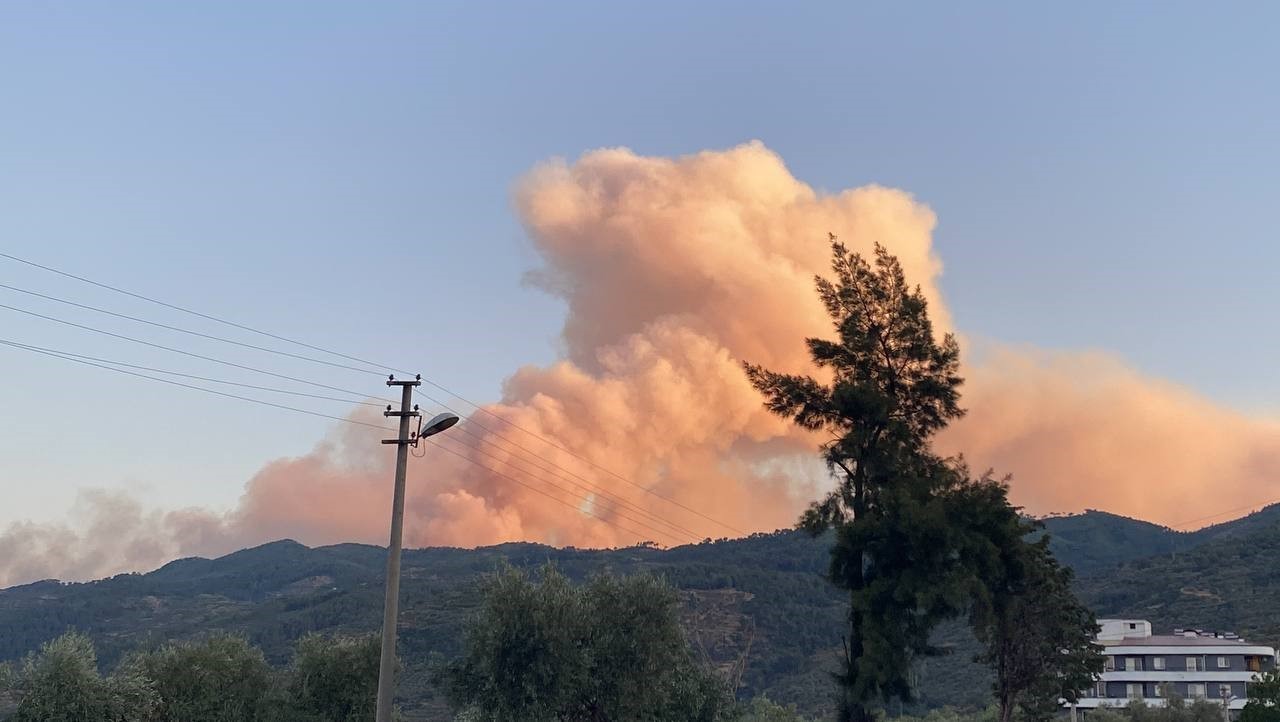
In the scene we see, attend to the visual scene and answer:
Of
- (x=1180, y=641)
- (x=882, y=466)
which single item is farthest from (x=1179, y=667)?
(x=882, y=466)

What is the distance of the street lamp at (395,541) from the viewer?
38.3 meters

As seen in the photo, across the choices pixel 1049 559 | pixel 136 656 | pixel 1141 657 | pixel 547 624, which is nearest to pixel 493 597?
pixel 547 624

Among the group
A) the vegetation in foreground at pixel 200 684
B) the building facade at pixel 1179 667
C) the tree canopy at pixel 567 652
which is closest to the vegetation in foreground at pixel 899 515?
the tree canopy at pixel 567 652

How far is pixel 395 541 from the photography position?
3956 centimetres

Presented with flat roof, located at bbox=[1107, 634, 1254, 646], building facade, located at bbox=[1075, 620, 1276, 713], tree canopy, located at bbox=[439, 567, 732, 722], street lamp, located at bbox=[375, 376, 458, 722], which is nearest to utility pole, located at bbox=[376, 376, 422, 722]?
street lamp, located at bbox=[375, 376, 458, 722]

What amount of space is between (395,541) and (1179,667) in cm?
15700

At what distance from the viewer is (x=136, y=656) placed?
200 feet

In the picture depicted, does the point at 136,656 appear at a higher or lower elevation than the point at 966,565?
lower

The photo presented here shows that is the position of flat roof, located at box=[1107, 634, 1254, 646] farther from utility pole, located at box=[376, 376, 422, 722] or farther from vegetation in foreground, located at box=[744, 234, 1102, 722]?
utility pole, located at box=[376, 376, 422, 722]

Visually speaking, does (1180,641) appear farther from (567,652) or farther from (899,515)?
(567,652)

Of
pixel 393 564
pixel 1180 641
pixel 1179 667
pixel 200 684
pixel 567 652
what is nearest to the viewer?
pixel 393 564

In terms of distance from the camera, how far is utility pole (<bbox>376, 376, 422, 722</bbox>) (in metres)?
38.3

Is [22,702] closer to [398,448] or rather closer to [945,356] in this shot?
[398,448]

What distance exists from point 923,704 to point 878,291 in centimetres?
11935
